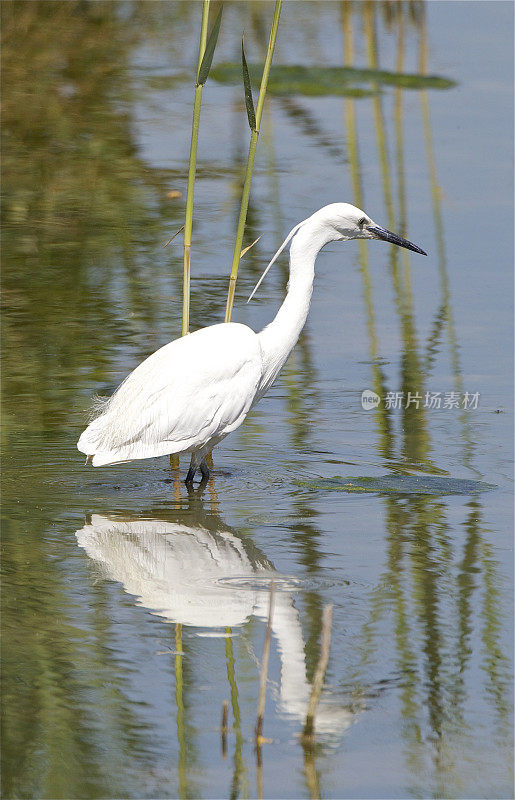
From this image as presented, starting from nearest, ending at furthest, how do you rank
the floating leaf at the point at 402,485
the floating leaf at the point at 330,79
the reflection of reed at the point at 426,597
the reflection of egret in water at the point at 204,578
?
the reflection of reed at the point at 426,597
the reflection of egret in water at the point at 204,578
the floating leaf at the point at 402,485
the floating leaf at the point at 330,79

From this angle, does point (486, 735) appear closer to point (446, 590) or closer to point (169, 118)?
point (446, 590)

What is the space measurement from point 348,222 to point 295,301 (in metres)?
0.40

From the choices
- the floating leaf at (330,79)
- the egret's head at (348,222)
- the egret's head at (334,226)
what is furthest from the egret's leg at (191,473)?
the floating leaf at (330,79)

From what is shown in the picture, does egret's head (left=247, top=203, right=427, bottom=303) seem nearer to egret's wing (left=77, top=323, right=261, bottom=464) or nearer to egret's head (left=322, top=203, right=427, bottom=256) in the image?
egret's head (left=322, top=203, right=427, bottom=256)

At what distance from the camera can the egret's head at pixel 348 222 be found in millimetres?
5492

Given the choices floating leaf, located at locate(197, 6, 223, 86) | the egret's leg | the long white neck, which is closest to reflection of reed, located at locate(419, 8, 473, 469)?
the long white neck

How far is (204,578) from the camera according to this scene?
4605mm

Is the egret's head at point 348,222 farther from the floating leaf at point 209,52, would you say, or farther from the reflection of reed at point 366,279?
the reflection of reed at point 366,279

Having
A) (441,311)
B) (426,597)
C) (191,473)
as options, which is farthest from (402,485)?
(441,311)

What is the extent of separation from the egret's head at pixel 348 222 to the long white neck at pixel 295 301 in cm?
3

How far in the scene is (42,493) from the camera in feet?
17.9

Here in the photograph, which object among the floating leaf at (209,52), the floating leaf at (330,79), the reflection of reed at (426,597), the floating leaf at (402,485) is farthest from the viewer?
the floating leaf at (330,79)

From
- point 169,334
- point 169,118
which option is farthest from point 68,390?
point 169,118

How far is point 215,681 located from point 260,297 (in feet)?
15.6
